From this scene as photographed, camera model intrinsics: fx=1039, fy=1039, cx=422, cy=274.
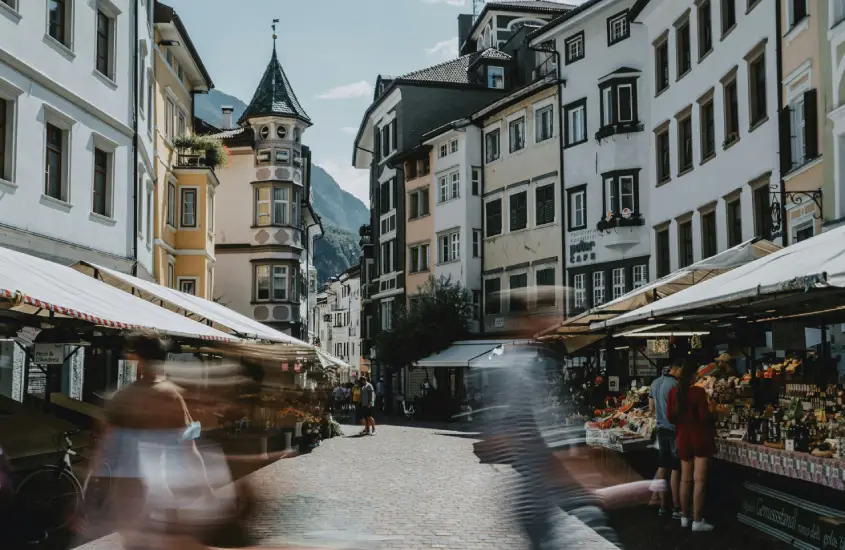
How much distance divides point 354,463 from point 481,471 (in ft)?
10.4

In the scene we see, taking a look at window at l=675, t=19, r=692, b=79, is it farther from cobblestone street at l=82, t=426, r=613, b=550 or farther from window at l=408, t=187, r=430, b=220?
window at l=408, t=187, r=430, b=220

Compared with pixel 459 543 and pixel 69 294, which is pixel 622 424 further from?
pixel 69 294

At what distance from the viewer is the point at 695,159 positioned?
2825 cm

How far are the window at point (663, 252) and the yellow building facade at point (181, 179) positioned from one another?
50.8 ft

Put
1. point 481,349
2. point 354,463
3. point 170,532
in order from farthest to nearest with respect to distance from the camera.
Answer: point 481,349
point 354,463
point 170,532

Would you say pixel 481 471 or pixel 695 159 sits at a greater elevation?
pixel 695 159

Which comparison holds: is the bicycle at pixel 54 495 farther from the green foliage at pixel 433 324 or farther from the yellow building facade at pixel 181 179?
the green foliage at pixel 433 324

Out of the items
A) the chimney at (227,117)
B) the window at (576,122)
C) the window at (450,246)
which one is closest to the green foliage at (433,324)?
the window at (450,246)

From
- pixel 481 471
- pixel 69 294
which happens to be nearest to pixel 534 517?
pixel 69 294

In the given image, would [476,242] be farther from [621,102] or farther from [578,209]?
[621,102]

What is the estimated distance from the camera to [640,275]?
35.2 m

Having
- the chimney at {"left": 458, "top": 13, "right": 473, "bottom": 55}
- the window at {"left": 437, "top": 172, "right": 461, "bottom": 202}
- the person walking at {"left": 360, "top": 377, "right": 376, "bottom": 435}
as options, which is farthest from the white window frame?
the chimney at {"left": 458, "top": 13, "right": 473, "bottom": 55}

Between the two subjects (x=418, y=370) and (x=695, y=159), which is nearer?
(x=695, y=159)

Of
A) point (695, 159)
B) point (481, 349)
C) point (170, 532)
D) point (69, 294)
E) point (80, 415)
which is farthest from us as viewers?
point (481, 349)
